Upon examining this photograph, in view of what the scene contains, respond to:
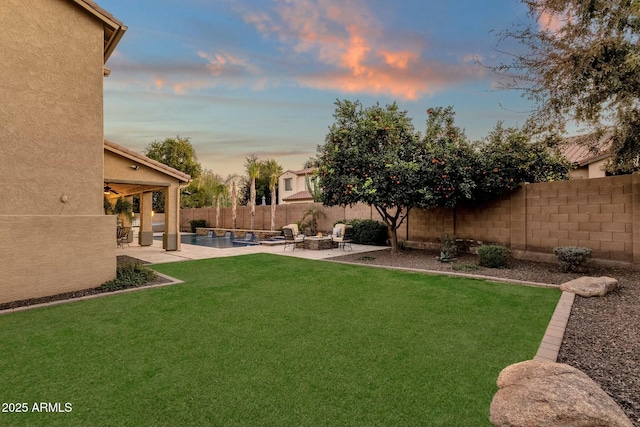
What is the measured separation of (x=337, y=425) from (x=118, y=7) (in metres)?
13.4

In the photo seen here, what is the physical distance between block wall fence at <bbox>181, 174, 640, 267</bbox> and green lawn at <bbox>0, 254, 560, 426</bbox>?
374 cm

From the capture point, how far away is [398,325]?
16.0ft

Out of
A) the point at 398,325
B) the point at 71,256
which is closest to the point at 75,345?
the point at 71,256

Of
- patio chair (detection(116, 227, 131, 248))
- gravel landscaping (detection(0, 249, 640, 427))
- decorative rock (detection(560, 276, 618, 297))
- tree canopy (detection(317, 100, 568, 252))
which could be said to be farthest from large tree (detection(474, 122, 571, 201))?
patio chair (detection(116, 227, 131, 248))

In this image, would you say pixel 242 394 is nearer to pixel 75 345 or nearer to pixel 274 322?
pixel 274 322

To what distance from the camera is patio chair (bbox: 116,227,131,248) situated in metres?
16.1

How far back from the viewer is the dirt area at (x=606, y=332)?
3.17 metres

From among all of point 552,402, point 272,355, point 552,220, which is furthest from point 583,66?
point 272,355

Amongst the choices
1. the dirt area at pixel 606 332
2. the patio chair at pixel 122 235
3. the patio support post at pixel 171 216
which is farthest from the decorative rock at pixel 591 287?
the patio chair at pixel 122 235

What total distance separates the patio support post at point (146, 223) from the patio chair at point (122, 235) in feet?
2.38

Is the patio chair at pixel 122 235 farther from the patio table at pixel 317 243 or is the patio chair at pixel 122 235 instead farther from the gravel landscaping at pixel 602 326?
the gravel landscaping at pixel 602 326

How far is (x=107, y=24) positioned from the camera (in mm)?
7574

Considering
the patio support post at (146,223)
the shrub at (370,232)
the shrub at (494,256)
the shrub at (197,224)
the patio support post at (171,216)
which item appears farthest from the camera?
the shrub at (197,224)

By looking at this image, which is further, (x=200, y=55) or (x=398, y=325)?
(x=200, y=55)
